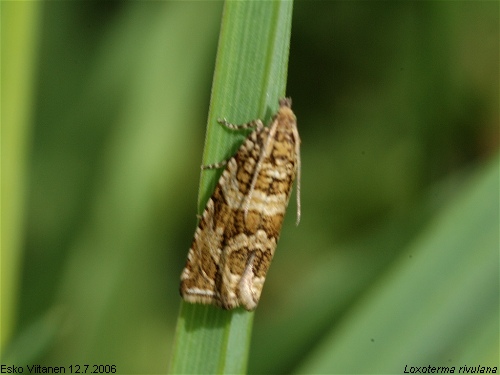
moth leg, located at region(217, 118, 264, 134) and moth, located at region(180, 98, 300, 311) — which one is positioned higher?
moth leg, located at region(217, 118, 264, 134)

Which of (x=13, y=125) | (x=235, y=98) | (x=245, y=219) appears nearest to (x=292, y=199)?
(x=245, y=219)

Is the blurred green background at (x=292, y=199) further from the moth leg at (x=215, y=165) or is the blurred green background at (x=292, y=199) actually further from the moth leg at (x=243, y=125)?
the moth leg at (x=243, y=125)

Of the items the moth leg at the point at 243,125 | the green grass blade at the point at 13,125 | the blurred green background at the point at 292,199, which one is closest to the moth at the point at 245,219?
the moth leg at the point at 243,125

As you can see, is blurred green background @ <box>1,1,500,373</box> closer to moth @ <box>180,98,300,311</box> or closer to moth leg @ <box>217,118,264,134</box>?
moth @ <box>180,98,300,311</box>

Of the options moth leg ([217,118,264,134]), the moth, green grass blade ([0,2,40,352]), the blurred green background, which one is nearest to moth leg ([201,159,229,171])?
the moth

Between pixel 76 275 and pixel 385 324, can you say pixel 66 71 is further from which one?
pixel 385 324

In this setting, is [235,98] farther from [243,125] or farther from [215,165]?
[215,165]
